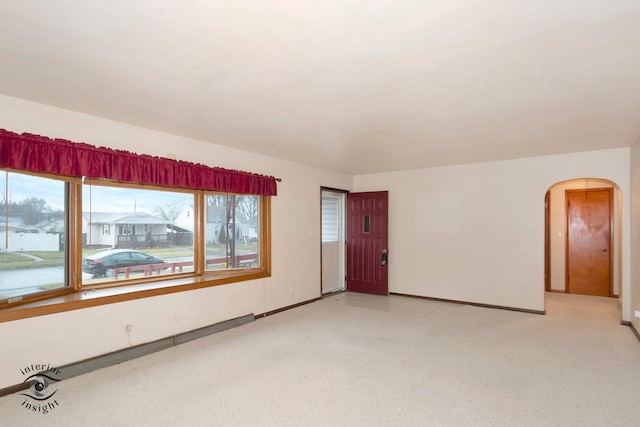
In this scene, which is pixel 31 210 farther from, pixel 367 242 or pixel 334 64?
pixel 367 242

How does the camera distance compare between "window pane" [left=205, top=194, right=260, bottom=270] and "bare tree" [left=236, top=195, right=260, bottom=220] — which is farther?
"bare tree" [left=236, top=195, right=260, bottom=220]

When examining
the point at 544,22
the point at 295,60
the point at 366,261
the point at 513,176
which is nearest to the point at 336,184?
the point at 366,261

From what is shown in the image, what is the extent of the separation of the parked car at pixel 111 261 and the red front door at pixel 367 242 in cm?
390

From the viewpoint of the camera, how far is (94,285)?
3.53 metres

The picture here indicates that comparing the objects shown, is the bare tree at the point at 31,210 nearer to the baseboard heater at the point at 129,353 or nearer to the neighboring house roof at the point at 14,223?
the neighboring house roof at the point at 14,223

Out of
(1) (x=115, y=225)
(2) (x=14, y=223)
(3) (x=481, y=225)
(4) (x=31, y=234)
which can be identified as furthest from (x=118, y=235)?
(3) (x=481, y=225)

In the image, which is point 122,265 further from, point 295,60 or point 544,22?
point 544,22

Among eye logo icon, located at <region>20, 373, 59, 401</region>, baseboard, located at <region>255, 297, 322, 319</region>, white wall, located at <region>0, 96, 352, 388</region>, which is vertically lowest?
baseboard, located at <region>255, 297, 322, 319</region>

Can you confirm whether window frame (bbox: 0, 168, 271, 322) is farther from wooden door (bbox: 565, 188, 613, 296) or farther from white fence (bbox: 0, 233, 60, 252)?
wooden door (bbox: 565, 188, 613, 296)

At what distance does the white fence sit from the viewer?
9.52 feet

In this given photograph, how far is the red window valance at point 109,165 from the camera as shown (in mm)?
2756

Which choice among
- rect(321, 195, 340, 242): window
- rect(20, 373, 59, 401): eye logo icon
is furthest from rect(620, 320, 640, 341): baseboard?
rect(20, 373, 59, 401): eye logo icon

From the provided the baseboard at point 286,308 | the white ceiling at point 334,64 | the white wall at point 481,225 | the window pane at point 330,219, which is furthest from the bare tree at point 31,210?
the white wall at point 481,225

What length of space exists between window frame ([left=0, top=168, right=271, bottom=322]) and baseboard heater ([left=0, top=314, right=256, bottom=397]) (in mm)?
501
